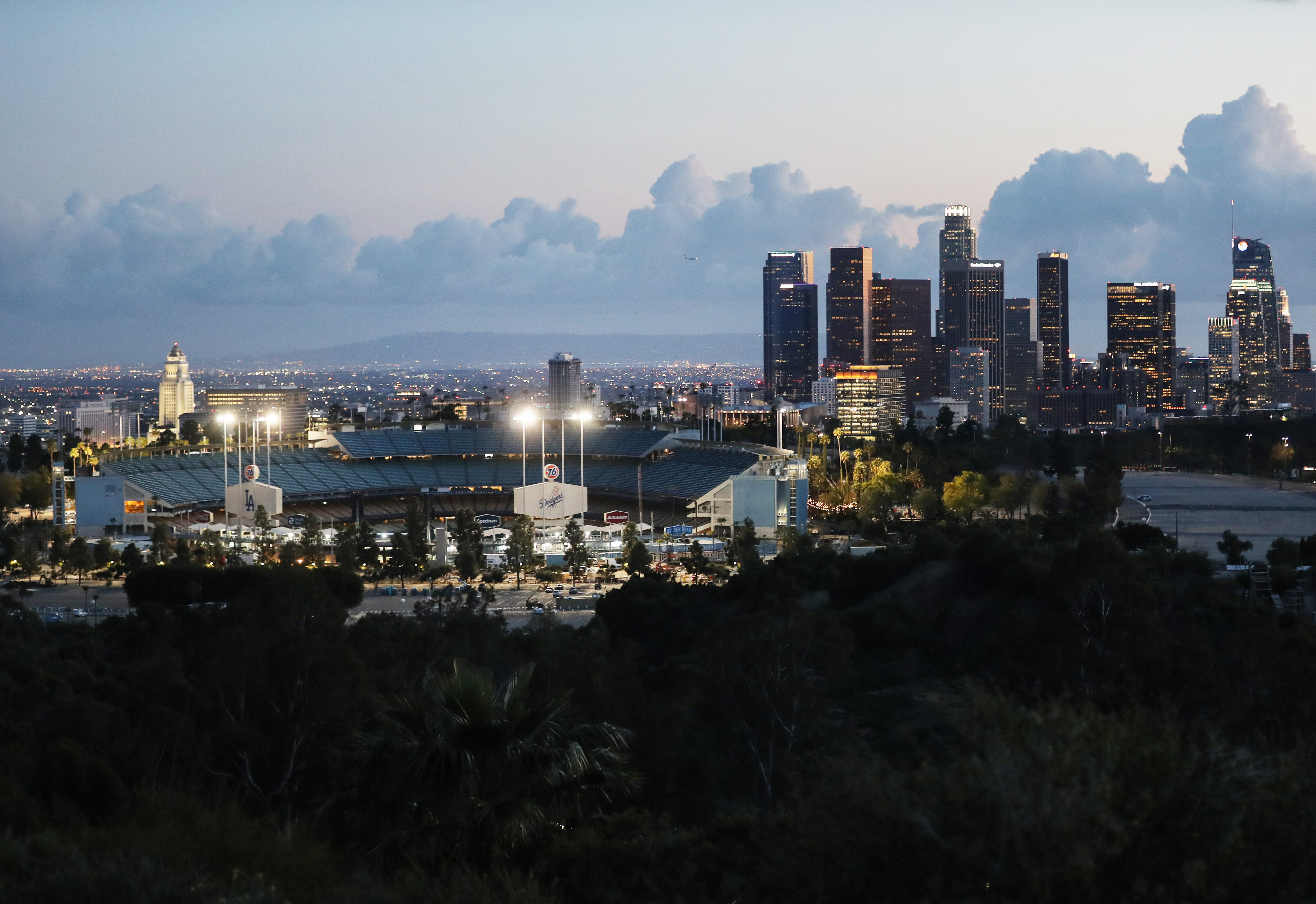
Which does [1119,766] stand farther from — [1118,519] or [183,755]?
[1118,519]

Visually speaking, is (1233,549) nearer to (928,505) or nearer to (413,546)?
(928,505)

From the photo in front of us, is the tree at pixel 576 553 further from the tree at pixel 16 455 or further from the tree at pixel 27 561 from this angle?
the tree at pixel 16 455

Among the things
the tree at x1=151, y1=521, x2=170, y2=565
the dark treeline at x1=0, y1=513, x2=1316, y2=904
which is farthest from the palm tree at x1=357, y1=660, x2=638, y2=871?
the tree at x1=151, y1=521, x2=170, y2=565

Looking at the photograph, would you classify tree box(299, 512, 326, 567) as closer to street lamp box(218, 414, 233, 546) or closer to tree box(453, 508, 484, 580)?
tree box(453, 508, 484, 580)

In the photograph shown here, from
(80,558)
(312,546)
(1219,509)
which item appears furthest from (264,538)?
(1219,509)

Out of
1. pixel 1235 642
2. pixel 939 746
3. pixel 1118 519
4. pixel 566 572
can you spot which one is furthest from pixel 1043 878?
pixel 1118 519

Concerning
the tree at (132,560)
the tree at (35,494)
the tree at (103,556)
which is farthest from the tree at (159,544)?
the tree at (35,494)
